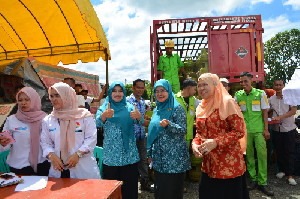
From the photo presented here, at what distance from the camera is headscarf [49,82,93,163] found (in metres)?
2.13

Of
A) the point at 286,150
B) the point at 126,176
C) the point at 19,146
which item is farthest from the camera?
the point at 286,150

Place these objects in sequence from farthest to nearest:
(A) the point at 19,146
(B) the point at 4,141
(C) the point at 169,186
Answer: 1. (C) the point at 169,186
2. (A) the point at 19,146
3. (B) the point at 4,141

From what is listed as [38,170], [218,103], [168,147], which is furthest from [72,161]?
[218,103]

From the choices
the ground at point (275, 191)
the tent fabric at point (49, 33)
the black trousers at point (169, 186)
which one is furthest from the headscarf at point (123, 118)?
the tent fabric at point (49, 33)

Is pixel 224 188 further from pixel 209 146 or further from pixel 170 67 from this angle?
pixel 170 67

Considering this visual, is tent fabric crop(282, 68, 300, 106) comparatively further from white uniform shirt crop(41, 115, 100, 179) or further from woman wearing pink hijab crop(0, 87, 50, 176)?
woman wearing pink hijab crop(0, 87, 50, 176)

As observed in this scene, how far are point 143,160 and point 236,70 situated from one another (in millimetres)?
3352

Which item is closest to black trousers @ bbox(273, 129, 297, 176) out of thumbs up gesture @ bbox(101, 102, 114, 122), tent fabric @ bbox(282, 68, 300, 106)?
tent fabric @ bbox(282, 68, 300, 106)

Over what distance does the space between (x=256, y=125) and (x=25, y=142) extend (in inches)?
135

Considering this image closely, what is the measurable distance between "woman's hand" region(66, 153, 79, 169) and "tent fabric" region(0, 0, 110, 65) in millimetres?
2914

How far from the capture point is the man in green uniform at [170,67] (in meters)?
5.41

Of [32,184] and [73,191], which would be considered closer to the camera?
[73,191]

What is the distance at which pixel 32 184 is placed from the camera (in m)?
1.78

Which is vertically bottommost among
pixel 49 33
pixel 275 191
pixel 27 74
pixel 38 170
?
pixel 275 191
